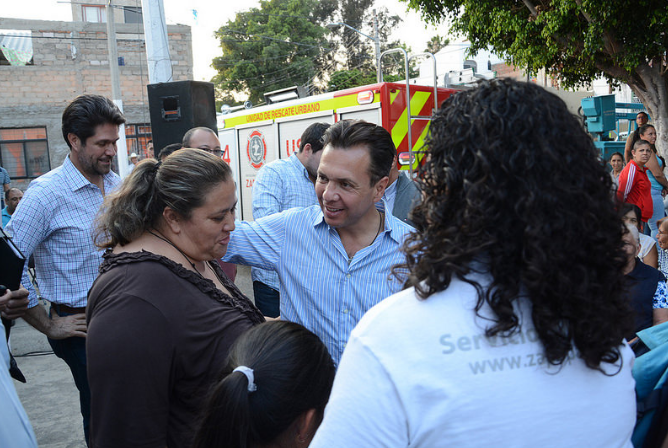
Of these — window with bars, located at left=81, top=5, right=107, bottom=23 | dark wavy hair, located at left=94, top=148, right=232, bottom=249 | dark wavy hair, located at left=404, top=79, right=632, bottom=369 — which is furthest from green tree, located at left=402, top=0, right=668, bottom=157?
window with bars, located at left=81, top=5, right=107, bottom=23

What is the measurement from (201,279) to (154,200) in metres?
0.34

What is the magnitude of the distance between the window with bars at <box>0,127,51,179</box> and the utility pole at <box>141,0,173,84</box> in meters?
16.4

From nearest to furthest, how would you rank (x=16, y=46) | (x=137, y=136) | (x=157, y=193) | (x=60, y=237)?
(x=157, y=193) → (x=60, y=237) → (x=16, y=46) → (x=137, y=136)

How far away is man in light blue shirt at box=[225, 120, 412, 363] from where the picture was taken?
2.32 meters

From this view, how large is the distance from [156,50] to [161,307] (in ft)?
18.8

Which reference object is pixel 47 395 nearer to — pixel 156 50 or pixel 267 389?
pixel 156 50

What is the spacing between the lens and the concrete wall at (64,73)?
66.9 feet

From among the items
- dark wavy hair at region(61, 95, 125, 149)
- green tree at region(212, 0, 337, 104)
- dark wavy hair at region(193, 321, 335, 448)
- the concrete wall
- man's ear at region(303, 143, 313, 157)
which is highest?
green tree at region(212, 0, 337, 104)

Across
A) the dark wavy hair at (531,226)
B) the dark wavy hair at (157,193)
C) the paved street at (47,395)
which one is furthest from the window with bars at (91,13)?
the dark wavy hair at (531,226)

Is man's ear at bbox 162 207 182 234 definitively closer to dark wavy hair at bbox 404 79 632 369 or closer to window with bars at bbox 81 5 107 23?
dark wavy hair at bbox 404 79 632 369

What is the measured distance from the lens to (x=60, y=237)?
10.2ft

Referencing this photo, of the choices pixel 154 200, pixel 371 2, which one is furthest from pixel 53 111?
pixel 371 2

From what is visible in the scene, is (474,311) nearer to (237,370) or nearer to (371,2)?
(237,370)

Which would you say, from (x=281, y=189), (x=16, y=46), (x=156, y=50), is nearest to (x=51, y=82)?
(x=16, y=46)
